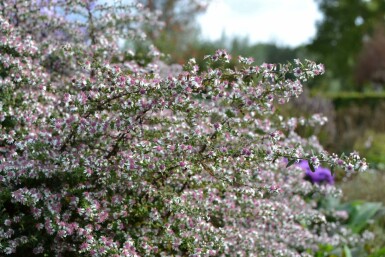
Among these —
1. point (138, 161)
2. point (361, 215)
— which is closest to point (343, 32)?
point (361, 215)

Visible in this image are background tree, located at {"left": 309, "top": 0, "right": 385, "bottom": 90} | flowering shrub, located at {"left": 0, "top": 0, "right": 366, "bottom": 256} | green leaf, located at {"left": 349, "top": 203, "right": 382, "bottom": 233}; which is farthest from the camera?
background tree, located at {"left": 309, "top": 0, "right": 385, "bottom": 90}

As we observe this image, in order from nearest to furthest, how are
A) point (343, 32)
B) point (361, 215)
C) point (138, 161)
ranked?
point (138, 161)
point (361, 215)
point (343, 32)

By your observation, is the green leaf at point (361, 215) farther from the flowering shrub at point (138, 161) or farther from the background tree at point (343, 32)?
the background tree at point (343, 32)

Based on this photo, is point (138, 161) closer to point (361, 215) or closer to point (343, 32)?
point (361, 215)

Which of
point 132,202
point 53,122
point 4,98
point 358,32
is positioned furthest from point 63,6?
point 358,32

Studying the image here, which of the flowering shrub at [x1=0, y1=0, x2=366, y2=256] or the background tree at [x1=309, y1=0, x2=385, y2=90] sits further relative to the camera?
the background tree at [x1=309, y1=0, x2=385, y2=90]

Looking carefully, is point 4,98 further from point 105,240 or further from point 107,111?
point 105,240

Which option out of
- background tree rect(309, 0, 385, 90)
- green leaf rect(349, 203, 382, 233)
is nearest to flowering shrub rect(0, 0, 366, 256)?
green leaf rect(349, 203, 382, 233)

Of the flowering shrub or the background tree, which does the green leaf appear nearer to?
the flowering shrub

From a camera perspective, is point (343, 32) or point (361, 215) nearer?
point (361, 215)

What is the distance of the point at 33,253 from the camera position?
3443 millimetres

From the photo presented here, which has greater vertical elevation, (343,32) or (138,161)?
(343,32)

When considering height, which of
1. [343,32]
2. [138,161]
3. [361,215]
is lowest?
[138,161]

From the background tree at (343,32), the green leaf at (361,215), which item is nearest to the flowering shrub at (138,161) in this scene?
the green leaf at (361,215)
